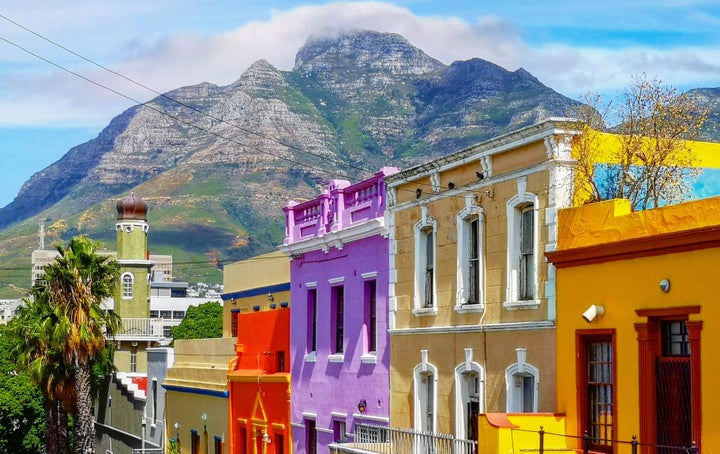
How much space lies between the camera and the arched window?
255ft

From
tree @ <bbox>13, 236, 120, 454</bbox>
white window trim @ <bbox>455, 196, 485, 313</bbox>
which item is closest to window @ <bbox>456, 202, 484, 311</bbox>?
white window trim @ <bbox>455, 196, 485, 313</bbox>

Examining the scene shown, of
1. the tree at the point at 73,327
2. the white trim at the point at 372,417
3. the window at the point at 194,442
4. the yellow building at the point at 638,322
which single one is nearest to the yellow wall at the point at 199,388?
the window at the point at 194,442

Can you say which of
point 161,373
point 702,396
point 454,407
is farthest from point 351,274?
point 161,373

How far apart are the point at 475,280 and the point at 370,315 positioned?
5.93m

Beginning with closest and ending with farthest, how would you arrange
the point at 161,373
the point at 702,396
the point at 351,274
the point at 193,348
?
the point at 702,396 < the point at 351,274 < the point at 193,348 < the point at 161,373

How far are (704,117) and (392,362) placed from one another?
956 centimetres

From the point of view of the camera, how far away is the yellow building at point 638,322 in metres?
17.6

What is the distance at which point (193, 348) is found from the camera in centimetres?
4506

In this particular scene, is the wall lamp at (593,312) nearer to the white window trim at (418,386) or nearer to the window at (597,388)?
the window at (597,388)

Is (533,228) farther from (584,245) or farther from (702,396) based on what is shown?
(702,396)

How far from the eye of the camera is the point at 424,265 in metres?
26.8

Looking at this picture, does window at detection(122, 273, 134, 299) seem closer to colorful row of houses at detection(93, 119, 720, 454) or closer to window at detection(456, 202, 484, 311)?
colorful row of houses at detection(93, 119, 720, 454)

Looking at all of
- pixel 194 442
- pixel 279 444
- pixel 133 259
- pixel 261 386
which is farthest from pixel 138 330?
pixel 279 444

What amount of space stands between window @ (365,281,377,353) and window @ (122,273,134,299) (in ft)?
162
